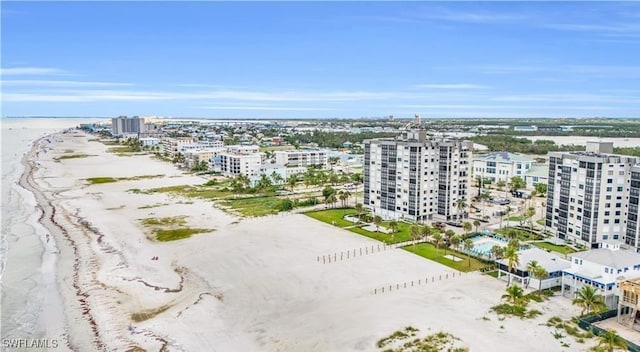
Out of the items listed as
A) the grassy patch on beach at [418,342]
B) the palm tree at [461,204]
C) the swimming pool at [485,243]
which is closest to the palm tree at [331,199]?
the palm tree at [461,204]

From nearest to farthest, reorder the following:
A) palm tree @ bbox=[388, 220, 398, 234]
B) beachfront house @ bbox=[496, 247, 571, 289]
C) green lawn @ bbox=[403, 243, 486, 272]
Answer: beachfront house @ bbox=[496, 247, 571, 289]
green lawn @ bbox=[403, 243, 486, 272]
palm tree @ bbox=[388, 220, 398, 234]

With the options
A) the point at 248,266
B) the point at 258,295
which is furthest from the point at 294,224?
the point at 258,295

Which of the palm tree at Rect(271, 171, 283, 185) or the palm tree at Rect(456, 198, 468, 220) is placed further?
the palm tree at Rect(271, 171, 283, 185)

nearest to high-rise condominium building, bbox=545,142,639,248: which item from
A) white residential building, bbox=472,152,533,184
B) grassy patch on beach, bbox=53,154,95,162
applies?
white residential building, bbox=472,152,533,184

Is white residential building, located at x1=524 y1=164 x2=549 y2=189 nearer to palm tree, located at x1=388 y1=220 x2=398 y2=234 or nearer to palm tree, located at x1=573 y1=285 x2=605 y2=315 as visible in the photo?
palm tree, located at x1=388 y1=220 x2=398 y2=234

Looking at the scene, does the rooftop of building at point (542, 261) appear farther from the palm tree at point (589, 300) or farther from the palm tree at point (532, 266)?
the palm tree at point (589, 300)

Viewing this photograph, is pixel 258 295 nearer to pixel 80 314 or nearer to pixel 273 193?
pixel 80 314
